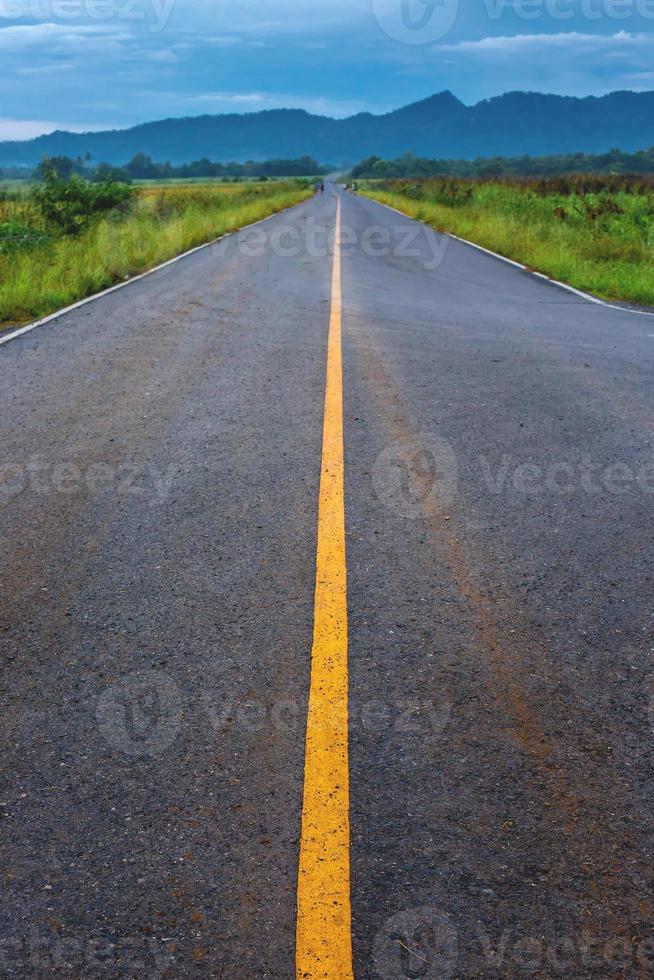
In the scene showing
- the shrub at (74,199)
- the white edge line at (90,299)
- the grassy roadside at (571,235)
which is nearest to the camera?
the white edge line at (90,299)

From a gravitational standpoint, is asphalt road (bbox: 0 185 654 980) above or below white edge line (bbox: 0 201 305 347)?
below

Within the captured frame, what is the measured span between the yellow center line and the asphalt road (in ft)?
0.13

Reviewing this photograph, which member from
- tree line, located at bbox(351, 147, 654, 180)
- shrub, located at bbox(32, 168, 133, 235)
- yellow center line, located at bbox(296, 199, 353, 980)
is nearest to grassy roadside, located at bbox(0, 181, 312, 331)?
shrub, located at bbox(32, 168, 133, 235)

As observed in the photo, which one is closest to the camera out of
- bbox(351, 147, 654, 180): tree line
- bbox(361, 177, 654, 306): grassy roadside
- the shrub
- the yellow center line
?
the yellow center line

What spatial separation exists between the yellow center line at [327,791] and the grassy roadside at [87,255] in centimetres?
882

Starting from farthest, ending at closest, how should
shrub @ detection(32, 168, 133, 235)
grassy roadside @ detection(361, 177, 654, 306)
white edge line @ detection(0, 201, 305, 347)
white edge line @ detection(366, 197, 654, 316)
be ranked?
shrub @ detection(32, 168, 133, 235), grassy roadside @ detection(361, 177, 654, 306), white edge line @ detection(366, 197, 654, 316), white edge line @ detection(0, 201, 305, 347)

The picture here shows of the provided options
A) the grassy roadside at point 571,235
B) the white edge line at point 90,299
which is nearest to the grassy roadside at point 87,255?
the white edge line at point 90,299

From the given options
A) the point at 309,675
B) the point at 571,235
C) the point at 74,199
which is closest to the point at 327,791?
the point at 309,675

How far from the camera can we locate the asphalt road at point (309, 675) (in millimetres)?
2307

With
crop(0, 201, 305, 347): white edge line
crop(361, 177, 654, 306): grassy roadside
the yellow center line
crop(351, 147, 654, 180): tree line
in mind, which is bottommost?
the yellow center line

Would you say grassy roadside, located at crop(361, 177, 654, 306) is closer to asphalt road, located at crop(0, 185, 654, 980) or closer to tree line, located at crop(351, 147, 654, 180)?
asphalt road, located at crop(0, 185, 654, 980)

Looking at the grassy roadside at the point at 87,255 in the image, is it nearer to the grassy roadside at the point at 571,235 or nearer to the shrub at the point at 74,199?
the shrub at the point at 74,199

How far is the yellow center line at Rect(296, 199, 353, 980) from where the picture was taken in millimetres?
2234

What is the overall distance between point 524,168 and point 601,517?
166 metres
